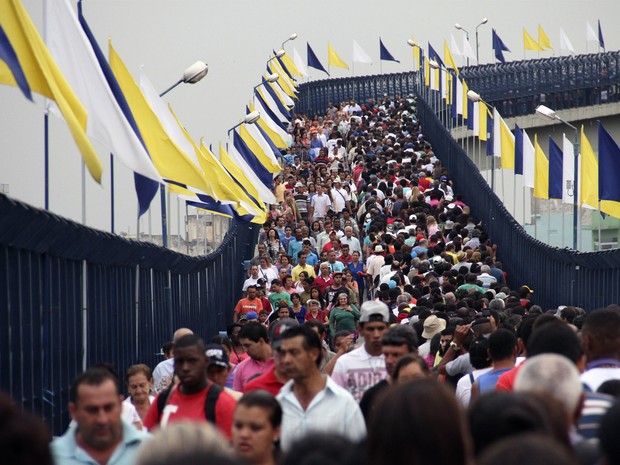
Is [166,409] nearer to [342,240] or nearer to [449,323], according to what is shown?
[449,323]

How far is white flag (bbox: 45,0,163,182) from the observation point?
49.9ft

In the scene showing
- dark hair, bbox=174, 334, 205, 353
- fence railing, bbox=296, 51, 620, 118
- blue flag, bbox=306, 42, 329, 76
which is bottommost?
dark hair, bbox=174, 334, 205, 353

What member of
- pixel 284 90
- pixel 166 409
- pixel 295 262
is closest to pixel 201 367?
pixel 166 409

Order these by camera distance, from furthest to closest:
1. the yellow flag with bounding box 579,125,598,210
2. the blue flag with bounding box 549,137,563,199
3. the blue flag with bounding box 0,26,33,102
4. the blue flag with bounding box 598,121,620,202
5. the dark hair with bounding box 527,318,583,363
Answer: the blue flag with bounding box 549,137,563,199 → the yellow flag with bounding box 579,125,598,210 → the blue flag with bounding box 598,121,620,202 → the blue flag with bounding box 0,26,33,102 → the dark hair with bounding box 527,318,583,363

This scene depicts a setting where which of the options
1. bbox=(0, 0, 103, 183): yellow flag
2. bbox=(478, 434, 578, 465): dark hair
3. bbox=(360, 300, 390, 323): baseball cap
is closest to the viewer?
bbox=(478, 434, 578, 465): dark hair

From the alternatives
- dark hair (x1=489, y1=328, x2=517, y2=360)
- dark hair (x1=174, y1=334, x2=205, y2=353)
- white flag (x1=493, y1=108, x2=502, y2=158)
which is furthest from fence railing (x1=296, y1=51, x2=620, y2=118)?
dark hair (x1=174, y1=334, x2=205, y2=353)

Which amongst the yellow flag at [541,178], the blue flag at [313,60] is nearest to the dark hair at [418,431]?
the yellow flag at [541,178]

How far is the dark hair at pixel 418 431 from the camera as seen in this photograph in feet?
14.7

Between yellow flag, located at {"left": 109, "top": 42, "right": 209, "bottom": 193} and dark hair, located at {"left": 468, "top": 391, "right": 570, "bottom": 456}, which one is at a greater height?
yellow flag, located at {"left": 109, "top": 42, "right": 209, "bottom": 193}

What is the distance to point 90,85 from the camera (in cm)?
1538

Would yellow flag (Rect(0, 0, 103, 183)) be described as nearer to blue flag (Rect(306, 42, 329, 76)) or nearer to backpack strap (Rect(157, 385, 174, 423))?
backpack strap (Rect(157, 385, 174, 423))

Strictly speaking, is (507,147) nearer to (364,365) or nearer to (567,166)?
(567,166)

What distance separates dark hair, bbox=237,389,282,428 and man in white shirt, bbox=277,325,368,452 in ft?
1.35

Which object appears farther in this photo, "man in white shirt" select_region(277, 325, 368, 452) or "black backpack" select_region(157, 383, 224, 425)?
"black backpack" select_region(157, 383, 224, 425)
